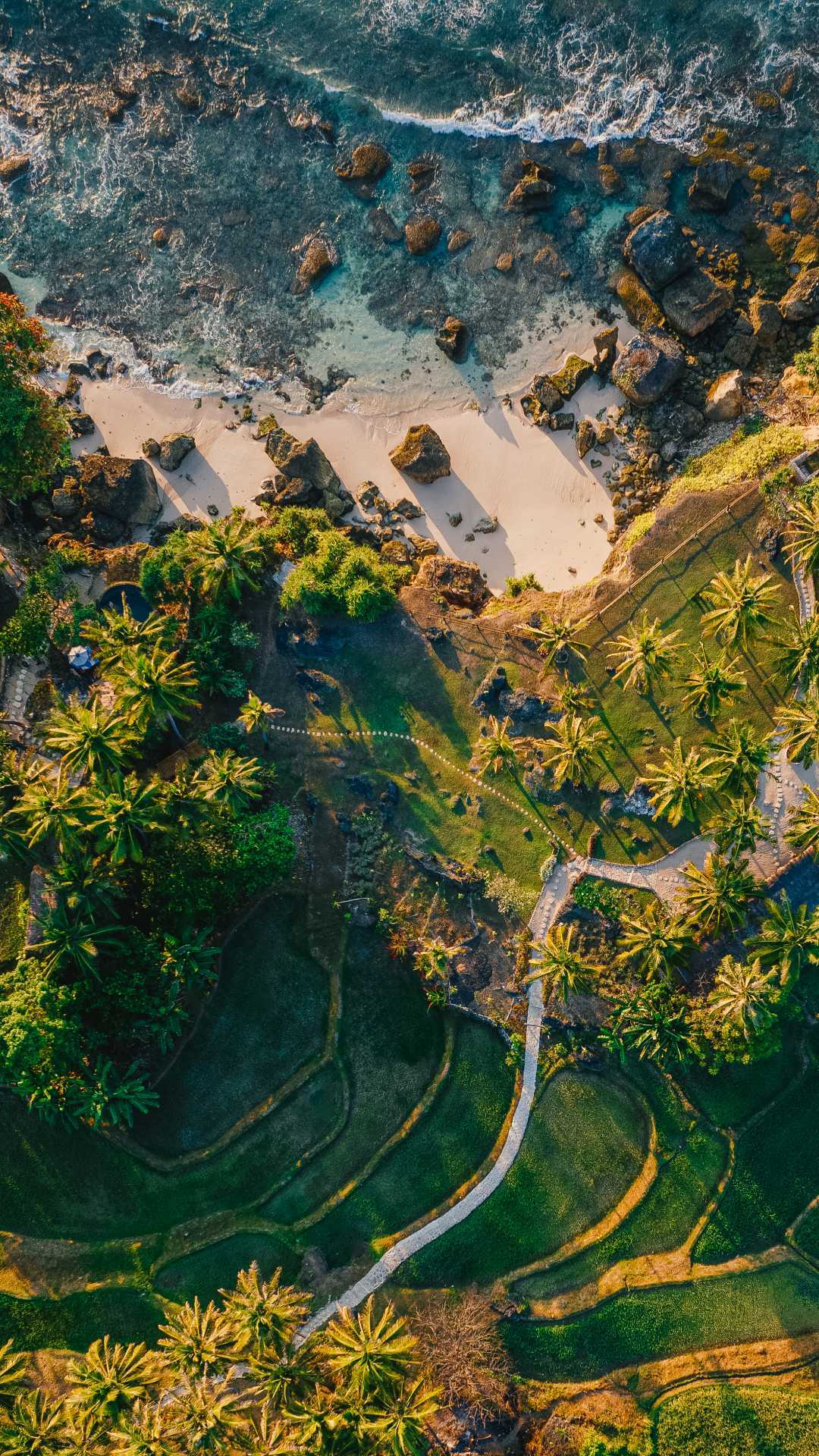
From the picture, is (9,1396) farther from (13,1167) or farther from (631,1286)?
(631,1286)

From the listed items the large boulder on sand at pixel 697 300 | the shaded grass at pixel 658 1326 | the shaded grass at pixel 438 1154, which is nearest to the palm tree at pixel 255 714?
the shaded grass at pixel 438 1154

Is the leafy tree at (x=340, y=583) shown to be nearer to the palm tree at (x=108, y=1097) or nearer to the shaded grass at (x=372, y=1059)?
the shaded grass at (x=372, y=1059)

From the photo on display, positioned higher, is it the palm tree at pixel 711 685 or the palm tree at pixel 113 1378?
the palm tree at pixel 711 685

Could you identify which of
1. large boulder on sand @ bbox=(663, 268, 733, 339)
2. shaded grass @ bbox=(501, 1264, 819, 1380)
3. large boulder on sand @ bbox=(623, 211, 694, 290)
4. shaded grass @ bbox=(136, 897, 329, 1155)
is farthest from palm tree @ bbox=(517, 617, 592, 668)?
shaded grass @ bbox=(501, 1264, 819, 1380)

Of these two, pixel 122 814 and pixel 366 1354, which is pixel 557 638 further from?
Result: pixel 366 1354

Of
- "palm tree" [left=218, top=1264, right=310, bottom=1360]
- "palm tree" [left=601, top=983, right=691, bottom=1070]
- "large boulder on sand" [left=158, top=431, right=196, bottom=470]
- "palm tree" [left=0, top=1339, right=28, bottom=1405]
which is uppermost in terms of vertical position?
"large boulder on sand" [left=158, top=431, right=196, bottom=470]

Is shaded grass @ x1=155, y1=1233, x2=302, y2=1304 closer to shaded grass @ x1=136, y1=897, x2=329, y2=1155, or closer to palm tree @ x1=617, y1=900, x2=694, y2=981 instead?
shaded grass @ x1=136, y1=897, x2=329, y2=1155

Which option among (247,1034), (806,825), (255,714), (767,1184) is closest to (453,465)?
(255,714)
